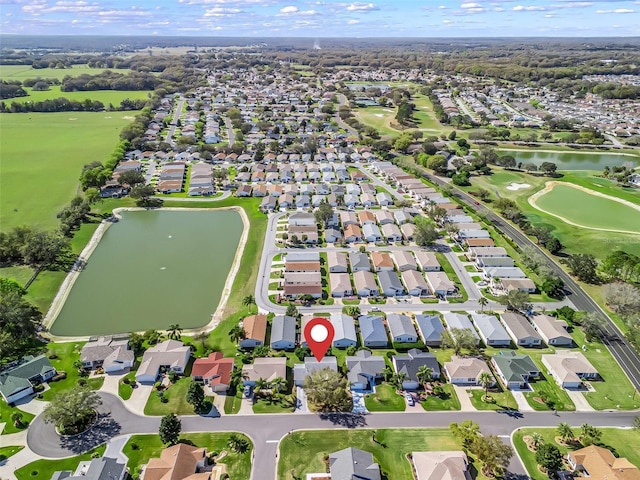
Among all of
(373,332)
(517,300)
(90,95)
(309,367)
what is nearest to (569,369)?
(517,300)

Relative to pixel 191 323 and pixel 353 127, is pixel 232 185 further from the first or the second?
pixel 353 127

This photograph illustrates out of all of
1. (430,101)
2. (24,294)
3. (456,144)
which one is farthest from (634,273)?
(430,101)

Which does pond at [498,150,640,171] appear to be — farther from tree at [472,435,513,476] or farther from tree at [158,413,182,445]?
tree at [158,413,182,445]

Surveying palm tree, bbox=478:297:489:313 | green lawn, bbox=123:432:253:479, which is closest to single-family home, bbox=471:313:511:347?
palm tree, bbox=478:297:489:313

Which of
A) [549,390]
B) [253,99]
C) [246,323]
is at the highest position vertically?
[253,99]

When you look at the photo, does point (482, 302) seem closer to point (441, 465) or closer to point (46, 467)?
point (441, 465)

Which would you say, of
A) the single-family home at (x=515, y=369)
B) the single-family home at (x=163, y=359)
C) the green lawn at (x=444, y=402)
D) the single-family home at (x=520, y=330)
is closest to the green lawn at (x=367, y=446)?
the green lawn at (x=444, y=402)
